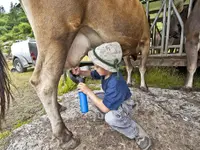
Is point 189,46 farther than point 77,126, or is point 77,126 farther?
point 189,46

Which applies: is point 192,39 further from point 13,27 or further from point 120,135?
point 13,27

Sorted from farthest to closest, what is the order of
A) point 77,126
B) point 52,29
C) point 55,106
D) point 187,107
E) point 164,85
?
point 164,85 → point 187,107 → point 77,126 → point 55,106 → point 52,29

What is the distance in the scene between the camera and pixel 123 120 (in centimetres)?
196

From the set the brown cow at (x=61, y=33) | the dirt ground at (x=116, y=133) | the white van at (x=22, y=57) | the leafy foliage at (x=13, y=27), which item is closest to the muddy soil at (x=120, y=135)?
the dirt ground at (x=116, y=133)

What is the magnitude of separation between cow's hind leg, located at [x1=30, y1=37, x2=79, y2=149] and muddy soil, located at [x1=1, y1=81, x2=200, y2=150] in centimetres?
17

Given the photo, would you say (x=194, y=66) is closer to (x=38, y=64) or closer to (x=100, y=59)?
(x=100, y=59)

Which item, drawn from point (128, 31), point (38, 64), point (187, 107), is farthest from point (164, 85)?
point (38, 64)

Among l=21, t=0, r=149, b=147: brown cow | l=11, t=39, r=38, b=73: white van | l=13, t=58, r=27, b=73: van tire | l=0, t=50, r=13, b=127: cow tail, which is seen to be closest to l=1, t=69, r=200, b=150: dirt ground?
l=21, t=0, r=149, b=147: brown cow

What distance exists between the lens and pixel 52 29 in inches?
72.5

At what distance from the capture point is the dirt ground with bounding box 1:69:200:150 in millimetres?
2123

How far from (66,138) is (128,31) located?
153 cm

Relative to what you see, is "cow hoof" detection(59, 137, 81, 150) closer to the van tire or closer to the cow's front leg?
the cow's front leg

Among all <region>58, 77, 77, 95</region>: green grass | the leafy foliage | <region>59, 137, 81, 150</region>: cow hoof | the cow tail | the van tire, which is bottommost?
the van tire

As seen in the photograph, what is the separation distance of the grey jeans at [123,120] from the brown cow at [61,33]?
0.46 metres
